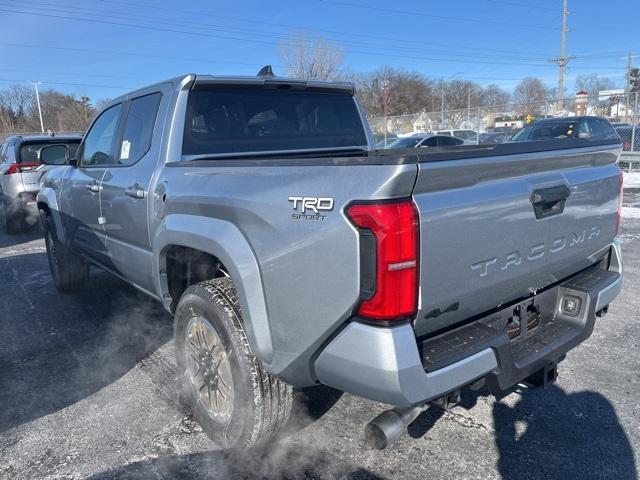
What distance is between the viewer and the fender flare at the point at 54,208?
5.21 metres

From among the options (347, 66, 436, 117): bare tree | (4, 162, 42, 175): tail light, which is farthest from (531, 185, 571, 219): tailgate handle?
(347, 66, 436, 117): bare tree

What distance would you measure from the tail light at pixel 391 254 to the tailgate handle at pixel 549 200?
77 cm

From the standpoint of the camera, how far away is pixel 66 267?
5527mm

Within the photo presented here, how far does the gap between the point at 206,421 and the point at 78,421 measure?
87 centimetres

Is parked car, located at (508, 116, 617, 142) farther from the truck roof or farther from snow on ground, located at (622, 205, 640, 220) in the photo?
the truck roof

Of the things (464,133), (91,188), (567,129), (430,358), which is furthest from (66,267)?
(464,133)

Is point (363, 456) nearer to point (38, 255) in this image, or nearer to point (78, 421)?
point (78, 421)

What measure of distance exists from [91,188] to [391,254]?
318cm

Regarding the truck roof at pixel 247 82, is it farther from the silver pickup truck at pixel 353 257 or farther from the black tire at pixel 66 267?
the black tire at pixel 66 267

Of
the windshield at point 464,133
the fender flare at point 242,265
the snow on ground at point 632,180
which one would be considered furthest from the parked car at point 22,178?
the windshield at point 464,133

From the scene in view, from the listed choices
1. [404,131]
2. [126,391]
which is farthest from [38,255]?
[404,131]

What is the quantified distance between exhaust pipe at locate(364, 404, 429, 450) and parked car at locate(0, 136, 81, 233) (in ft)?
29.5

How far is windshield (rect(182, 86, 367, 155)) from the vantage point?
3373mm

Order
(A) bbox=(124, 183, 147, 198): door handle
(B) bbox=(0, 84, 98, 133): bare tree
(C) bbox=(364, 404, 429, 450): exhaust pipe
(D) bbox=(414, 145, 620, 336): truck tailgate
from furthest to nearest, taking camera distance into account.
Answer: (B) bbox=(0, 84, 98, 133): bare tree → (A) bbox=(124, 183, 147, 198): door handle → (C) bbox=(364, 404, 429, 450): exhaust pipe → (D) bbox=(414, 145, 620, 336): truck tailgate
